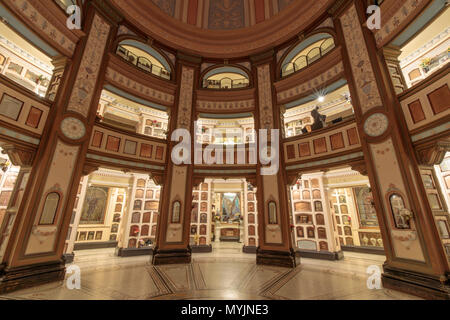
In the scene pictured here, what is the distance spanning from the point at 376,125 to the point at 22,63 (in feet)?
43.4

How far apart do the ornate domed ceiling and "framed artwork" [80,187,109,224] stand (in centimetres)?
938

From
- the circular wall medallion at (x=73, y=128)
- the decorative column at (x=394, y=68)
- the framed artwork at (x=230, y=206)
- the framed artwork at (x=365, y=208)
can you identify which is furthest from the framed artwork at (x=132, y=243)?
the framed artwork at (x=365, y=208)

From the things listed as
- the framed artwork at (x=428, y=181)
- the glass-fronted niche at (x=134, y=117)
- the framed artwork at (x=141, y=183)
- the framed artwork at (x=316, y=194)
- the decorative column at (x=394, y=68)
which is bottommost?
the framed artwork at (x=428, y=181)

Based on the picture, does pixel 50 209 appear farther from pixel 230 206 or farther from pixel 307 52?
pixel 307 52

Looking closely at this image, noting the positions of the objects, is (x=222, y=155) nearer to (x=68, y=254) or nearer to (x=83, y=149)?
(x=83, y=149)

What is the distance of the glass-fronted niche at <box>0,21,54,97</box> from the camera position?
23.6 ft

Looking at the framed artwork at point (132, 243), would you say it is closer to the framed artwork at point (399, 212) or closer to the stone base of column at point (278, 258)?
the stone base of column at point (278, 258)

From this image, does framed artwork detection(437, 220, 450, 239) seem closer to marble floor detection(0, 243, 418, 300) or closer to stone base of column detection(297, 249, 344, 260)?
marble floor detection(0, 243, 418, 300)

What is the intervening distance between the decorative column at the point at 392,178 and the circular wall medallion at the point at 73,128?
9.24 metres


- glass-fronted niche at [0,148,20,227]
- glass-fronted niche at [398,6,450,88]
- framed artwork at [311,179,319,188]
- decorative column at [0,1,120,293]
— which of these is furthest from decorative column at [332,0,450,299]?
glass-fronted niche at [0,148,20,227]

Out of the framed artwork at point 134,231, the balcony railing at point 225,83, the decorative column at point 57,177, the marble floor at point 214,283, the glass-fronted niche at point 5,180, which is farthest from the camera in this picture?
the balcony railing at point 225,83

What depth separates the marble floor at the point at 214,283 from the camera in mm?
4484

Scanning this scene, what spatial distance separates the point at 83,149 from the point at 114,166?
1290 mm

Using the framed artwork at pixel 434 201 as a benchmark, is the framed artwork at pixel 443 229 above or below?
below
